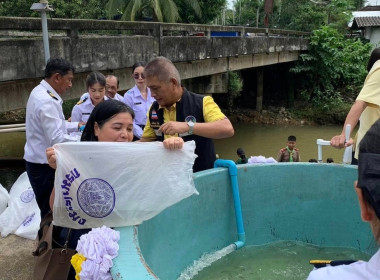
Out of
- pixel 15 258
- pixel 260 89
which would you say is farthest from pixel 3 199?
pixel 260 89

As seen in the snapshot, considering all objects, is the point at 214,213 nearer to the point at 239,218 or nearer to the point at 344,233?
the point at 239,218

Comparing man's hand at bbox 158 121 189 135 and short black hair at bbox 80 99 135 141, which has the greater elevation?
short black hair at bbox 80 99 135 141

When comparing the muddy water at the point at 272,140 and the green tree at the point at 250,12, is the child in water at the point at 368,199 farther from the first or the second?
the green tree at the point at 250,12

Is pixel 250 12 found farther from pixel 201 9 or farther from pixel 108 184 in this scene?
pixel 108 184

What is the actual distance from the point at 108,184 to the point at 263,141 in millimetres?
13867

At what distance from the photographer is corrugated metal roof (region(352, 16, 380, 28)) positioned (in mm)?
23883

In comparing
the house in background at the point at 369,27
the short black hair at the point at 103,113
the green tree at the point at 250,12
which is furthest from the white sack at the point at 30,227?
the green tree at the point at 250,12

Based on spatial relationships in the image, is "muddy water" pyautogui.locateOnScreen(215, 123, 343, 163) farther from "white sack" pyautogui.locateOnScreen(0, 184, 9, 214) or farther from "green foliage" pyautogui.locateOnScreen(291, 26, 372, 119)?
"white sack" pyautogui.locateOnScreen(0, 184, 9, 214)

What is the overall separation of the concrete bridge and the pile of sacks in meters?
1.54

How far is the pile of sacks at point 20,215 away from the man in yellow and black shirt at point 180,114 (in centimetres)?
176

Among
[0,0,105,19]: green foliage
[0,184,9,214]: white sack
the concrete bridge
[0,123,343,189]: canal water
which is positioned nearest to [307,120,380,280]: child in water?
[0,184,9,214]: white sack

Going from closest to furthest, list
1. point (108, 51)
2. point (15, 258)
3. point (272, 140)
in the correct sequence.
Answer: point (15, 258) < point (108, 51) < point (272, 140)

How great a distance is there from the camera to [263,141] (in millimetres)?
15367

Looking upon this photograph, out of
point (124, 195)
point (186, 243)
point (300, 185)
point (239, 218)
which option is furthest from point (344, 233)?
point (124, 195)
